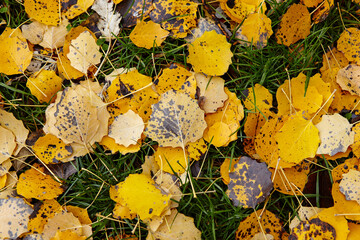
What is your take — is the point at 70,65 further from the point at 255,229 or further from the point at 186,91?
the point at 255,229

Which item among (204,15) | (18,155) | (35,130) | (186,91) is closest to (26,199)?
(18,155)

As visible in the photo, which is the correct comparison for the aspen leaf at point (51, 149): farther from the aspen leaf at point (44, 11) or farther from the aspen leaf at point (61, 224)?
the aspen leaf at point (44, 11)

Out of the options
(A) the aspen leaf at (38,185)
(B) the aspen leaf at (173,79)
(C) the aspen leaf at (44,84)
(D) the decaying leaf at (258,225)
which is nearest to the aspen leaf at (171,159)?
(B) the aspen leaf at (173,79)

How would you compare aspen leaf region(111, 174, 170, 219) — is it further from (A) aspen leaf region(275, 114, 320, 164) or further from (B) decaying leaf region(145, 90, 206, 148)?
(A) aspen leaf region(275, 114, 320, 164)

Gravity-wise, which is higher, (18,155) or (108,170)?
(18,155)

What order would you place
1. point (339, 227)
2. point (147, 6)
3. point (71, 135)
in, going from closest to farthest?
point (339, 227)
point (71, 135)
point (147, 6)

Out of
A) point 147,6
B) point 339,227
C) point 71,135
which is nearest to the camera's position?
point 339,227

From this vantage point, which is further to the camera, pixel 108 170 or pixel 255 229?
pixel 108 170
